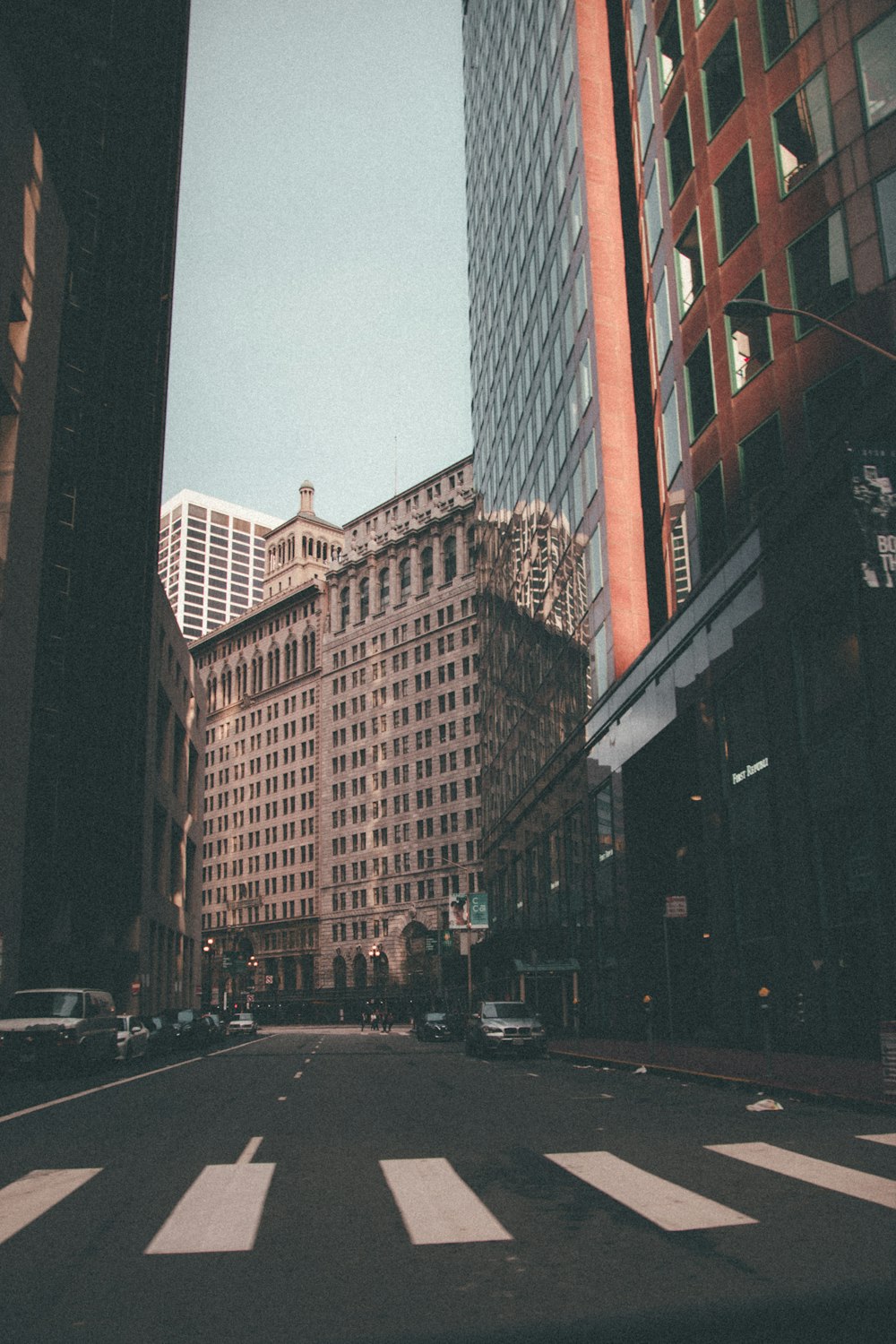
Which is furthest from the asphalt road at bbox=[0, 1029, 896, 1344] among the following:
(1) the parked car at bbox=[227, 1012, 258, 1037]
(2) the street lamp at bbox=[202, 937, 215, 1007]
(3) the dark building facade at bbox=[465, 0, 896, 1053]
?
(2) the street lamp at bbox=[202, 937, 215, 1007]

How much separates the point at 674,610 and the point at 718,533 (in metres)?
3.36

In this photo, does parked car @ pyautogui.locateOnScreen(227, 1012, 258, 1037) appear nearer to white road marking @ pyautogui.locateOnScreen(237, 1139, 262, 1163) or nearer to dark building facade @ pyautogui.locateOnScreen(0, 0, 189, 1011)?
dark building facade @ pyautogui.locateOnScreen(0, 0, 189, 1011)

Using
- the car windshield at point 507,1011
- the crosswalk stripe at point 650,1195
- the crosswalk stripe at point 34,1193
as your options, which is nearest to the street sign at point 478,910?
the car windshield at point 507,1011

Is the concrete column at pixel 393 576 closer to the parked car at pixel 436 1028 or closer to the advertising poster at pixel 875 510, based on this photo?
the parked car at pixel 436 1028

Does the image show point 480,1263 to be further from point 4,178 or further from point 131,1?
point 131,1

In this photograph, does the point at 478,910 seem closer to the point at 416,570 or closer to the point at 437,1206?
the point at 416,570

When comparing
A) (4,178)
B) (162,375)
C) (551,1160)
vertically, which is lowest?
(551,1160)

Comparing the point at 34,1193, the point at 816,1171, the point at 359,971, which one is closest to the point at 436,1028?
the point at 816,1171

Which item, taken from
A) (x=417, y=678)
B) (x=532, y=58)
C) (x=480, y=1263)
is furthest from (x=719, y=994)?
(x=417, y=678)

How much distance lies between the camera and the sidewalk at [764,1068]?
15.5m

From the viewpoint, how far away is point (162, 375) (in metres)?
64.6

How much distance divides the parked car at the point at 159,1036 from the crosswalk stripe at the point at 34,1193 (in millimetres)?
28787

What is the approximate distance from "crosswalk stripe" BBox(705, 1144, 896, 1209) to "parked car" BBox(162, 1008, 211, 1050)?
35.1 meters

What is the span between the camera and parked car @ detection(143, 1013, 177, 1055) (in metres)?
38.4
